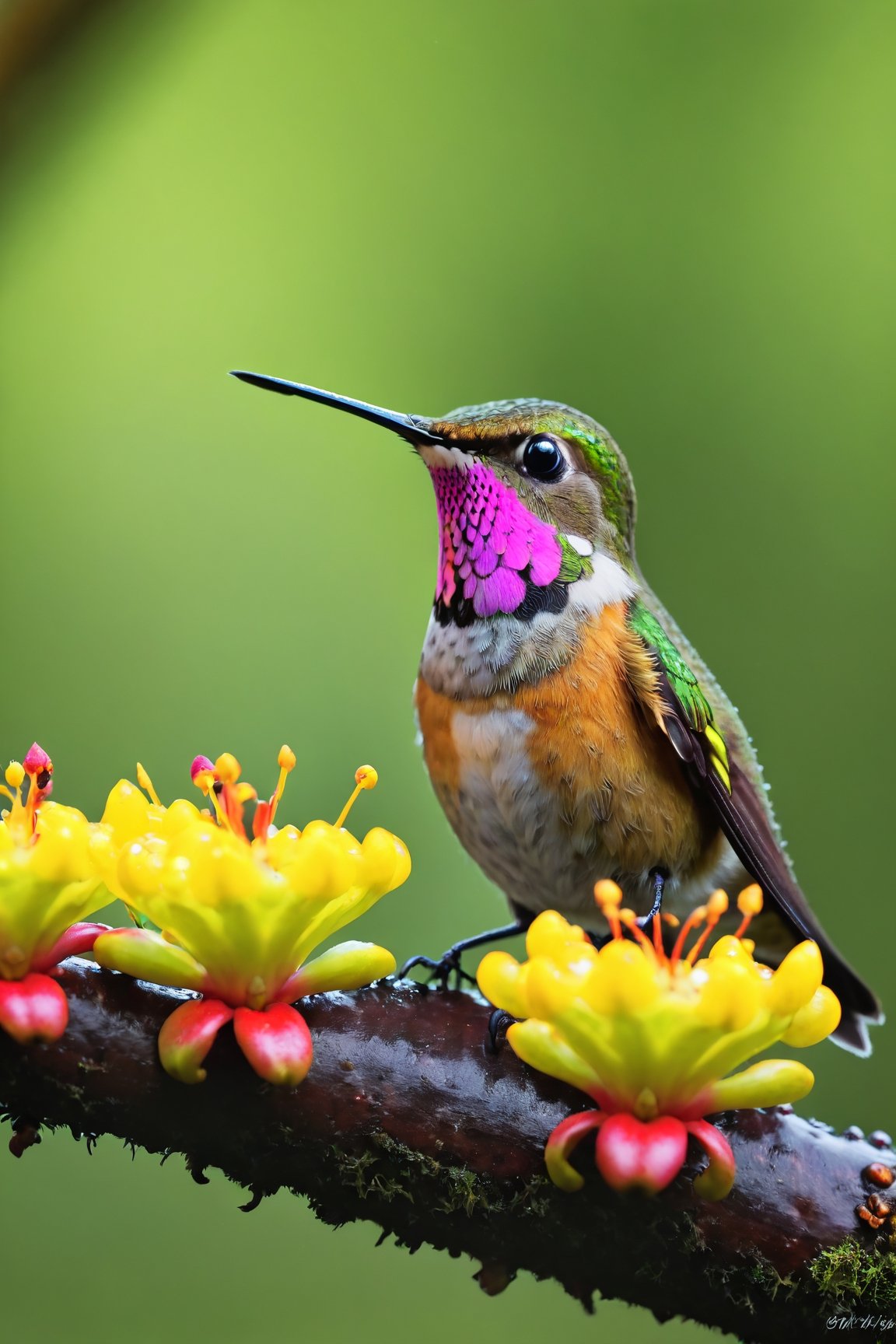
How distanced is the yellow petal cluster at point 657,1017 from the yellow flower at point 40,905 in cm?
22

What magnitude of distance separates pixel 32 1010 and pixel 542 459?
1.91 feet

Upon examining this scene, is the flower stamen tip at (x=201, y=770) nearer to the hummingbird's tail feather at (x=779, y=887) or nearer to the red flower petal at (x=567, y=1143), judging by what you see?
the red flower petal at (x=567, y=1143)

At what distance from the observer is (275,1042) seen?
66cm

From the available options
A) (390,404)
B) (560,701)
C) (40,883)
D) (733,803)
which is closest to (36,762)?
(40,883)

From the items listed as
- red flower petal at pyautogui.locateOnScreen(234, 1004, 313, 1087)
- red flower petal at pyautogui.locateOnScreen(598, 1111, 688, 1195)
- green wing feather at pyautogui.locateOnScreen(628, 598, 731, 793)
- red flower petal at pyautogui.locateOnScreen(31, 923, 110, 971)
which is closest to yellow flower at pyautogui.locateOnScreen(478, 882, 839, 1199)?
red flower petal at pyautogui.locateOnScreen(598, 1111, 688, 1195)

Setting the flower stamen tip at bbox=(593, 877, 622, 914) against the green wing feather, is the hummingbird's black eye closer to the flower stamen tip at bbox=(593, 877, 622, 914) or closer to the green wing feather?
the green wing feather

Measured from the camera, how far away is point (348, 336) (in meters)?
1.98

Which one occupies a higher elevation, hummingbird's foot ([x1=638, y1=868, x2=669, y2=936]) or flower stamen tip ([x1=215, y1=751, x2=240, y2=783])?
flower stamen tip ([x1=215, y1=751, x2=240, y2=783])

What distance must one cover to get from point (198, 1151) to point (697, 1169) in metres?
0.30

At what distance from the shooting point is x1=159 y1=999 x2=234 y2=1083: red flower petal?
0.66 m

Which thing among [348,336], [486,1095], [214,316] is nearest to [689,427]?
[348,336]

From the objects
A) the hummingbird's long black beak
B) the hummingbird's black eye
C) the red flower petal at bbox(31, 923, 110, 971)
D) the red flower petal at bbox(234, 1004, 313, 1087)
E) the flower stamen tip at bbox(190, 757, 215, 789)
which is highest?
the hummingbird's black eye

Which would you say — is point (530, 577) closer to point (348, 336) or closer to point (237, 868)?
point (237, 868)

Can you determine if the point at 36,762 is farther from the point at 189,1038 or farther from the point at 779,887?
the point at 779,887
